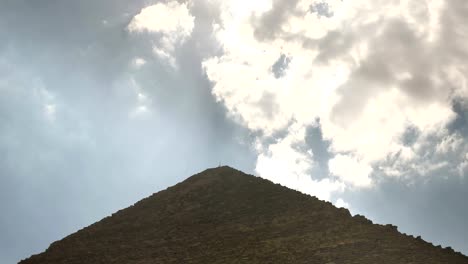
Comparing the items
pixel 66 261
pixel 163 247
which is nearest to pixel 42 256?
pixel 66 261

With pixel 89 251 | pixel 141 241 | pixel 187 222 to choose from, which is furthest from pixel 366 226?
pixel 89 251

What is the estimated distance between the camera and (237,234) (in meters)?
24.0

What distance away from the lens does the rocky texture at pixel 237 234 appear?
69.2 feet

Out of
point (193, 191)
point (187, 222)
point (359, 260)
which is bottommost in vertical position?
point (359, 260)

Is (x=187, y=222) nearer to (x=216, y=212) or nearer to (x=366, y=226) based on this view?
(x=216, y=212)

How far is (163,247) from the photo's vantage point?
24172 millimetres

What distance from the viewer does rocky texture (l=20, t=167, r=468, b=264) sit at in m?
21.1

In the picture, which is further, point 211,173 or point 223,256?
point 211,173

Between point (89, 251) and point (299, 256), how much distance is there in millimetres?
11315

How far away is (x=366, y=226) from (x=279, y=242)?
426 cm

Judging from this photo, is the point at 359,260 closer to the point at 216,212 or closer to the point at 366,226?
the point at 366,226

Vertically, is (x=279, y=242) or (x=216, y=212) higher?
(x=216, y=212)

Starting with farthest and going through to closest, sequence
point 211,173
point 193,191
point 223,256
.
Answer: point 211,173, point 193,191, point 223,256

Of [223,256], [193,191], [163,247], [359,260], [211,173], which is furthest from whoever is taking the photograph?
[211,173]
